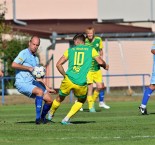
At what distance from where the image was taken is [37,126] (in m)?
15.9

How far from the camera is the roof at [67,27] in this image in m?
43.6

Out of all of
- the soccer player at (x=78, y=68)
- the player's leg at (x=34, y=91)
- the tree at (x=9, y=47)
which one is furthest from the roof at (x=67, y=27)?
the soccer player at (x=78, y=68)

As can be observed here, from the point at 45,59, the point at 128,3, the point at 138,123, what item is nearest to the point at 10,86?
the point at 45,59

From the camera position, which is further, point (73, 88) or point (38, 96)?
point (38, 96)

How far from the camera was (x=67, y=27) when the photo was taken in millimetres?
46375

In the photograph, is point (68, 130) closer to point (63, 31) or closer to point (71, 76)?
point (71, 76)

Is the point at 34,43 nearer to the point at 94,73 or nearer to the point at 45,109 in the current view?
the point at 45,109

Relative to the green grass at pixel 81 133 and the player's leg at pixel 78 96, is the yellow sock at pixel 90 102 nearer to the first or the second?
the green grass at pixel 81 133

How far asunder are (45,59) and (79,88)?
27.2 m

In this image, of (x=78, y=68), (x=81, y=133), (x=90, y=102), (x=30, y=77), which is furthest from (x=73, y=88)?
(x=90, y=102)

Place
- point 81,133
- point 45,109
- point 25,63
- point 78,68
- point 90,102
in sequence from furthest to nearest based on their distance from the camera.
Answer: point 90,102 → point 45,109 → point 25,63 → point 78,68 → point 81,133

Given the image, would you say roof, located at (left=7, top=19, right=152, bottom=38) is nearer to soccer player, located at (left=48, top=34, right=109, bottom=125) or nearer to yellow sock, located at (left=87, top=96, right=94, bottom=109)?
yellow sock, located at (left=87, top=96, right=94, bottom=109)

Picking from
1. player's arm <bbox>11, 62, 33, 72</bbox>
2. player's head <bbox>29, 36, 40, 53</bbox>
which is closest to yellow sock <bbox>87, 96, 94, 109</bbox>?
player's head <bbox>29, 36, 40, 53</bbox>

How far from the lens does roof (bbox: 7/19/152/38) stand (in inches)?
1716
